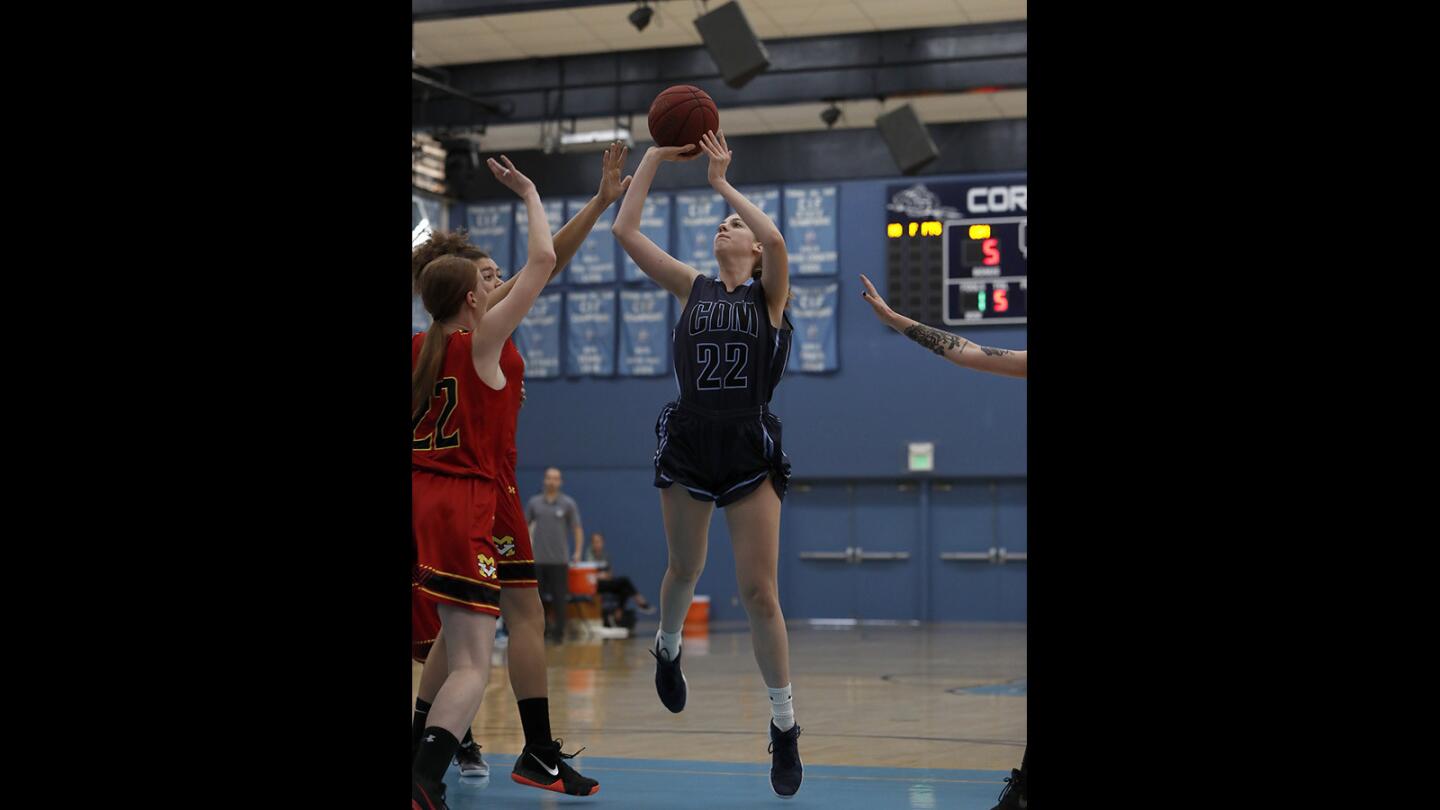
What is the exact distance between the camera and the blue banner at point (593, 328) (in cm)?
1981

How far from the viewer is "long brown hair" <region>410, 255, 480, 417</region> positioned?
4.22 meters

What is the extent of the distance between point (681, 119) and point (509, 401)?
127cm

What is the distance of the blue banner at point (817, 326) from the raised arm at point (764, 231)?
549 inches

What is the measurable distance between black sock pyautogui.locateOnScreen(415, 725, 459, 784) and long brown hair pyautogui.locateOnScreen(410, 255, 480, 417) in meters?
0.89

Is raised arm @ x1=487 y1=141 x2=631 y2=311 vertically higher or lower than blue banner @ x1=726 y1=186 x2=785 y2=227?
lower

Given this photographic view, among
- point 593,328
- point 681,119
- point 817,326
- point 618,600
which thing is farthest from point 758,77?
point 681,119

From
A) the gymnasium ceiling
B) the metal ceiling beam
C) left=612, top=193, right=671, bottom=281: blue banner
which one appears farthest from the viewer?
left=612, top=193, right=671, bottom=281: blue banner

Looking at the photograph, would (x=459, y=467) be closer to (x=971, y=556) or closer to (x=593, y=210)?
(x=593, y=210)

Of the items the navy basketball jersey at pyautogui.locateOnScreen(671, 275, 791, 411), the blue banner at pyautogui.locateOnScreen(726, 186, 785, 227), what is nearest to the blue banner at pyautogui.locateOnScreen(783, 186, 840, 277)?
the blue banner at pyautogui.locateOnScreen(726, 186, 785, 227)

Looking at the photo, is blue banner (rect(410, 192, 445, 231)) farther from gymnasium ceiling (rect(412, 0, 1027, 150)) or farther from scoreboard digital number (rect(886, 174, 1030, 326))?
scoreboard digital number (rect(886, 174, 1030, 326))

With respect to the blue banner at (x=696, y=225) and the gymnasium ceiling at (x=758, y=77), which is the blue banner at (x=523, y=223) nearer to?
the gymnasium ceiling at (x=758, y=77)
